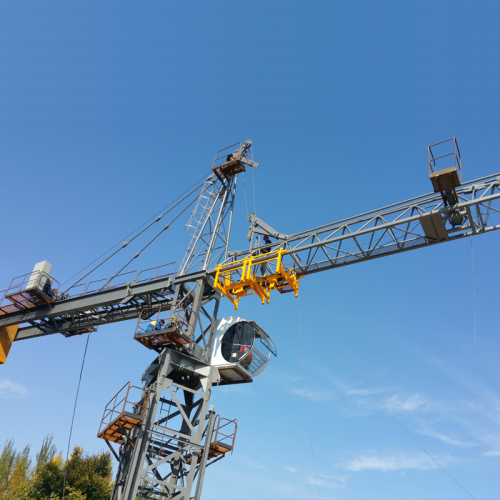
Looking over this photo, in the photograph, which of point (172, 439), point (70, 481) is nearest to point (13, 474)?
point (70, 481)

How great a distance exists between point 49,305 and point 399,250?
71.8 ft

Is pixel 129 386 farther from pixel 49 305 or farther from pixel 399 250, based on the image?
pixel 399 250

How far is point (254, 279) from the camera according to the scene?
24.4m

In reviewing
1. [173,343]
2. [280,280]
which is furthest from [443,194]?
[173,343]

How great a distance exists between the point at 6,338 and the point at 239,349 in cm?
1791

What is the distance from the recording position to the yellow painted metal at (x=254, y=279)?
24.2 meters

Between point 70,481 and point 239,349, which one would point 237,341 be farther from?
point 70,481

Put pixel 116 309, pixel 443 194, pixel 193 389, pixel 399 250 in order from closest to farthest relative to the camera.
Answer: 1. pixel 443 194
2. pixel 399 250
3. pixel 193 389
4. pixel 116 309

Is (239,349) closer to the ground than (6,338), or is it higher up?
higher up

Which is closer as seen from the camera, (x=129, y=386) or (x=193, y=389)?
(x=129, y=386)

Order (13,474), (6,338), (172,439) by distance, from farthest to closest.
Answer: (13,474) < (6,338) < (172,439)

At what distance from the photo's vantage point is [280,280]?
81.7 feet

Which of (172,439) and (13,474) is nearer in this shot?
(172,439)

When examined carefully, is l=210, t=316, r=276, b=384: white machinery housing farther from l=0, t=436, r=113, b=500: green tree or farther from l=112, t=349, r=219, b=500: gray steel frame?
l=0, t=436, r=113, b=500: green tree
